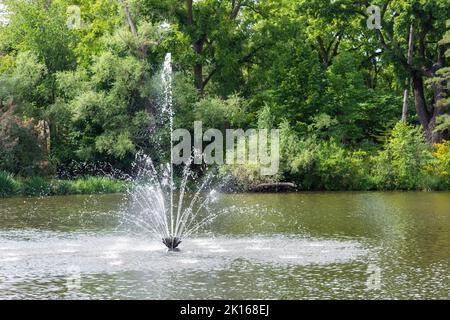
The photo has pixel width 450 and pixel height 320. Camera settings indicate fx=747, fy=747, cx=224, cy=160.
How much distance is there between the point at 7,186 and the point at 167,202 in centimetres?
703

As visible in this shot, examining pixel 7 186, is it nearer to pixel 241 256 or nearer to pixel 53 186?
pixel 53 186

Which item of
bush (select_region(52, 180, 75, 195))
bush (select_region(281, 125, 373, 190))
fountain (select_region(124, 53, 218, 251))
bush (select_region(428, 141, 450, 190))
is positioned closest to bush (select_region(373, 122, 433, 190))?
bush (select_region(428, 141, 450, 190))

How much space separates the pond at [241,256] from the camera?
12094 millimetres

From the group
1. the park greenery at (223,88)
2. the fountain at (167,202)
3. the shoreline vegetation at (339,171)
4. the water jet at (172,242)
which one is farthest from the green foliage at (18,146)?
the water jet at (172,242)

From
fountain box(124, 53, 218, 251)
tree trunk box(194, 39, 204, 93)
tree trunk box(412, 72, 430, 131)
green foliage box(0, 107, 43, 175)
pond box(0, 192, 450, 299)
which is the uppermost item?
tree trunk box(194, 39, 204, 93)

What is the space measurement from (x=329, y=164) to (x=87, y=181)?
11084 mm

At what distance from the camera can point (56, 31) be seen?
133 feet

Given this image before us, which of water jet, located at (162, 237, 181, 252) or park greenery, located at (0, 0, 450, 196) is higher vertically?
park greenery, located at (0, 0, 450, 196)

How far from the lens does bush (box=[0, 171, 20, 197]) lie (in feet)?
98.9

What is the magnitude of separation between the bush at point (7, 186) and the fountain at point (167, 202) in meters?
4.82

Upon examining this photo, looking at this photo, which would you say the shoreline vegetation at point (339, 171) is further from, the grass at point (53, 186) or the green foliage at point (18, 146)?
the green foliage at point (18, 146)

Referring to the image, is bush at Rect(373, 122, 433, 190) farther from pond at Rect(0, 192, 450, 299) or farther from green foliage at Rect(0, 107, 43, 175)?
green foliage at Rect(0, 107, 43, 175)

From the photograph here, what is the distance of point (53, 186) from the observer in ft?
104

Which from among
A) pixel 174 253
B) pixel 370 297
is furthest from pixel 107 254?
pixel 370 297
